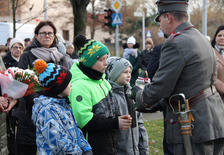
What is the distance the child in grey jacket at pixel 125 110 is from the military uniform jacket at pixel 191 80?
853 mm

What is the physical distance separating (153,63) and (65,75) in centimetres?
278

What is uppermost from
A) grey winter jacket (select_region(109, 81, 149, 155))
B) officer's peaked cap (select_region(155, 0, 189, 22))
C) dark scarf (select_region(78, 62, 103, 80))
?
officer's peaked cap (select_region(155, 0, 189, 22))

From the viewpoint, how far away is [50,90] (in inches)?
120

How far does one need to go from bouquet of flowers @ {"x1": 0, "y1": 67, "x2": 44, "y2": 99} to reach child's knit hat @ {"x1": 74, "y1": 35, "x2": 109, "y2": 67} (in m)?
0.59

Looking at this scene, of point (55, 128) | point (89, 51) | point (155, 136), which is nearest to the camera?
point (55, 128)

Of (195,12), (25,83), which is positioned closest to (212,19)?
(195,12)

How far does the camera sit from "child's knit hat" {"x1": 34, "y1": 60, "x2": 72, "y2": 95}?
2980 mm

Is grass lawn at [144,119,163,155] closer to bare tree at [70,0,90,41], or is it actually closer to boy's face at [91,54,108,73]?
boy's face at [91,54,108,73]

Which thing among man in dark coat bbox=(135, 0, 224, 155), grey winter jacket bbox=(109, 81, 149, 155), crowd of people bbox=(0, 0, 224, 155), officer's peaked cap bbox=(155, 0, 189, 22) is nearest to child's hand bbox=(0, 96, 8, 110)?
crowd of people bbox=(0, 0, 224, 155)

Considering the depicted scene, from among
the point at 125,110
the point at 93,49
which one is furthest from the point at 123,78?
the point at 93,49

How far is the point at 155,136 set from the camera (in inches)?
Answer: 290

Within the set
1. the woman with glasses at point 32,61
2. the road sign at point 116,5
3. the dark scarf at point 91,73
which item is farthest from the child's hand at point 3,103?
the road sign at point 116,5

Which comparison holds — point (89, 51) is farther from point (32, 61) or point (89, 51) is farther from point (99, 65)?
point (32, 61)

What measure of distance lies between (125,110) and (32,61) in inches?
61.3
